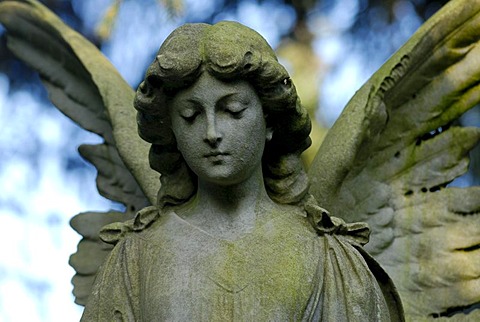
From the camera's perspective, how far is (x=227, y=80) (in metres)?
5.54

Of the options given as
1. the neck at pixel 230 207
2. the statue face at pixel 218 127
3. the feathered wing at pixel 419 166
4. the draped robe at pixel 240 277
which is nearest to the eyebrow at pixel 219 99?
the statue face at pixel 218 127

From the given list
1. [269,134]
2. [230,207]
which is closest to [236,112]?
[269,134]

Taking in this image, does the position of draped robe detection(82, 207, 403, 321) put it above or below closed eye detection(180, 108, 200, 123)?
below

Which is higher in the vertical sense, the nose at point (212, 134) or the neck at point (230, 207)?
the nose at point (212, 134)

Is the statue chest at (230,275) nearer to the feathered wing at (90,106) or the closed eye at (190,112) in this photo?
the closed eye at (190,112)

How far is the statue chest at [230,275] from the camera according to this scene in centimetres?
550

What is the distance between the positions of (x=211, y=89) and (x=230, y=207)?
43 cm

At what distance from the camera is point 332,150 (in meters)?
6.68

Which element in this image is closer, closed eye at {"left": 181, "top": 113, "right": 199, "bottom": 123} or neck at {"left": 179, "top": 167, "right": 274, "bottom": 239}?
closed eye at {"left": 181, "top": 113, "right": 199, "bottom": 123}

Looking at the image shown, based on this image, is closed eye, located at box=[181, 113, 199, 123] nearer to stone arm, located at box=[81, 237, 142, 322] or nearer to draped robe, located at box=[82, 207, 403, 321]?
draped robe, located at box=[82, 207, 403, 321]

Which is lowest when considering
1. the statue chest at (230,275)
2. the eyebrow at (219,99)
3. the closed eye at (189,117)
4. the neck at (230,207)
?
the statue chest at (230,275)

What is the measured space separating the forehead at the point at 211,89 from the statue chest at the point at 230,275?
1.49 feet

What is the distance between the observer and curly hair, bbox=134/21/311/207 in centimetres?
552

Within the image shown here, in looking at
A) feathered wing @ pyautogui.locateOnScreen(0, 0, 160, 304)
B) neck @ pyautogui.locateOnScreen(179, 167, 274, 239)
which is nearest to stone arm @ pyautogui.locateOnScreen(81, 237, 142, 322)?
neck @ pyautogui.locateOnScreen(179, 167, 274, 239)
